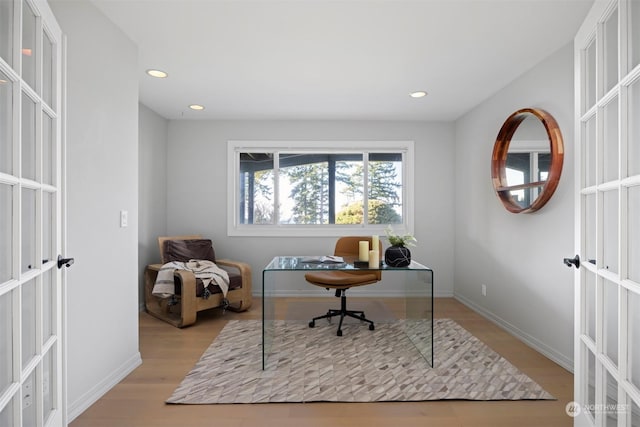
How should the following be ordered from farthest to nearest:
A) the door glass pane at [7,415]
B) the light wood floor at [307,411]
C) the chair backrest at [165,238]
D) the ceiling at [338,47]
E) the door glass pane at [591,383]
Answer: the chair backrest at [165,238], the ceiling at [338,47], the light wood floor at [307,411], the door glass pane at [591,383], the door glass pane at [7,415]

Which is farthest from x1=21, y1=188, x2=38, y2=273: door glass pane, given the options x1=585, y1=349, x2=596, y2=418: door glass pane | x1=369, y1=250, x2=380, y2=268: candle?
x1=585, y1=349, x2=596, y2=418: door glass pane

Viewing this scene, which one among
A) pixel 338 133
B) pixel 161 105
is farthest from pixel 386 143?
pixel 161 105

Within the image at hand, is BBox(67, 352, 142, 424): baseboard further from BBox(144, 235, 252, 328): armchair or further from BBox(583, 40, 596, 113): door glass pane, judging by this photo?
BBox(583, 40, 596, 113): door glass pane

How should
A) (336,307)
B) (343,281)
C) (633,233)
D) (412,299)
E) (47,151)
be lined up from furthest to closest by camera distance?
1. (336,307)
2. (343,281)
3. (412,299)
4. (47,151)
5. (633,233)

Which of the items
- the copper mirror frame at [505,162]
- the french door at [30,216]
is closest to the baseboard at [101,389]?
the french door at [30,216]

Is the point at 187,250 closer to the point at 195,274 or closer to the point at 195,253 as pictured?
the point at 195,253

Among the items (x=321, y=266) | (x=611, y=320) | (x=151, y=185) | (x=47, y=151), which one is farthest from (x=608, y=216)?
(x=151, y=185)

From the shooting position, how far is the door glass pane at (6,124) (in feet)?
3.43

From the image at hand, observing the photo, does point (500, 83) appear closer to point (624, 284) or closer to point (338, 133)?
point (338, 133)

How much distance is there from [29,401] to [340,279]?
2.22 metres

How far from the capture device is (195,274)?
331 cm

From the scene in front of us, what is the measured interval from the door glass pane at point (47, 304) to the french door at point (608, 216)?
85.0 inches

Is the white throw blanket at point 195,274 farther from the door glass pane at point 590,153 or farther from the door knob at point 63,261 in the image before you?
the door glass pane at point 590,153

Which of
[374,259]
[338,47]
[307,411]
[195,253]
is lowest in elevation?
[307,411]
